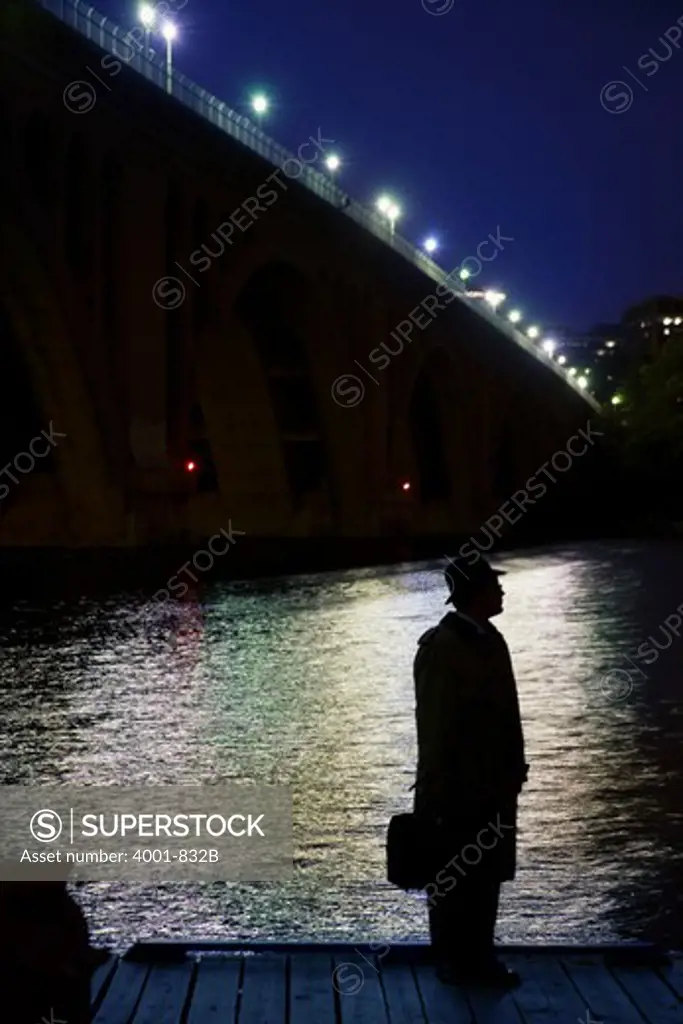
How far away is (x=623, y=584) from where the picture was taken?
123ft

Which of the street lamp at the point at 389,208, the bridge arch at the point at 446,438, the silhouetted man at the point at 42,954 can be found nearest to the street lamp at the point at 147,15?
the street lamp at the point at 389,208

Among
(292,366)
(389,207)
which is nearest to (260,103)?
(292,366)

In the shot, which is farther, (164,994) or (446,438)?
(446,438)

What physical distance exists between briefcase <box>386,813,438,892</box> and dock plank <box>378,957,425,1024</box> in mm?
432

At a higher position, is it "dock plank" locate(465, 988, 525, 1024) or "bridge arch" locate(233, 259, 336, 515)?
"bridge arch" locate(233, 259, 336, 515)

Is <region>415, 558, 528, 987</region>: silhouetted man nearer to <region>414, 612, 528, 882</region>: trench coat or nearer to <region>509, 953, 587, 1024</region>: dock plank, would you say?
<region>414, 612, 528, 882</region>: trench coat

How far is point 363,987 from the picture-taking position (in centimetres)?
668

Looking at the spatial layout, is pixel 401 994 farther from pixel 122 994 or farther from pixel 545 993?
pixel 122 994

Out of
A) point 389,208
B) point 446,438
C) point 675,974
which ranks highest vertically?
point 389,208

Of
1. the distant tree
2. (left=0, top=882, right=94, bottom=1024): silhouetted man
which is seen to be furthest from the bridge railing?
(left=0, top=882, right=94, bottom=1024): silhouetted man

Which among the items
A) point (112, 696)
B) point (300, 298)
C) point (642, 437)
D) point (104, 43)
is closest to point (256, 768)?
point (112, 696)

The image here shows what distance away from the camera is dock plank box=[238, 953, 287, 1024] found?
6.29 metres

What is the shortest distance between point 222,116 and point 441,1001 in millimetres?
37692

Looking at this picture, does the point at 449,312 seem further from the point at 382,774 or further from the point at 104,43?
the point at 382,774
